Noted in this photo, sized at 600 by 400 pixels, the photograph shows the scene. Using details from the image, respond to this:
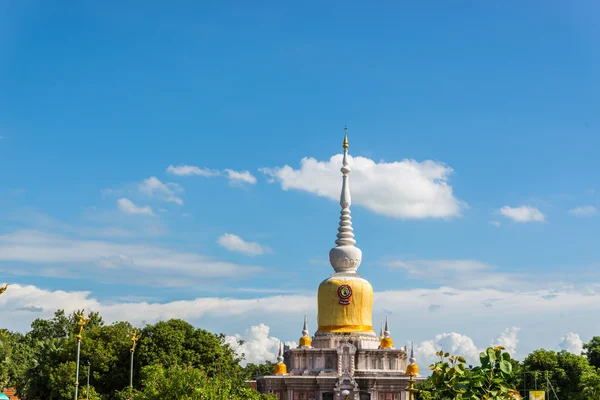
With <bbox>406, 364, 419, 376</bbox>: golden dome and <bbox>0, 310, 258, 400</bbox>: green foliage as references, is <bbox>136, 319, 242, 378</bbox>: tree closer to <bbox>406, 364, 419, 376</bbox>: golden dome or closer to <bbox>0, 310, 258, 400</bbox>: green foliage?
<bbox>0, 310, 258, 400</bbox>: green foliage

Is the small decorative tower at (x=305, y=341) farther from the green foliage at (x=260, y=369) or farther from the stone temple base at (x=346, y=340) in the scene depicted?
the green foliage at (x=260, y=369)

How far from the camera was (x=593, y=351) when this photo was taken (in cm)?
9231

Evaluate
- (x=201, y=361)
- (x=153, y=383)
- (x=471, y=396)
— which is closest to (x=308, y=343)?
(x=201, y=361)

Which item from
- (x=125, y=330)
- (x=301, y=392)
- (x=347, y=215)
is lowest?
(x=301, y=392)

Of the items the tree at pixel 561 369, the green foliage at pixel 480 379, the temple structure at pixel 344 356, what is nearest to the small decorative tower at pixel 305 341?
the temple structure at pixel 344 356

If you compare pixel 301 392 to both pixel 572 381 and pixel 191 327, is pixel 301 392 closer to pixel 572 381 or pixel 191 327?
pixel 191 327

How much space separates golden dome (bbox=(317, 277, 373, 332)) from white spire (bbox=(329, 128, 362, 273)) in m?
1.94

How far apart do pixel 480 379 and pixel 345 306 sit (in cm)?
6242

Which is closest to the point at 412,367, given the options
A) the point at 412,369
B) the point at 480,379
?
the point at 412,369

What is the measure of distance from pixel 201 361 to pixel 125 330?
1136cm

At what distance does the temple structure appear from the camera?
7494 cm

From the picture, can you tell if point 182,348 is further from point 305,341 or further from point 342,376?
point 342,376

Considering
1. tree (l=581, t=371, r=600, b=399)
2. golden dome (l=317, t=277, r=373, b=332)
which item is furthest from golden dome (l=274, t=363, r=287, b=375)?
tree (l=581, t=371, r=600, b=399)

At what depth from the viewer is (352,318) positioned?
80.8 m
